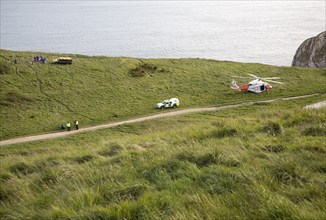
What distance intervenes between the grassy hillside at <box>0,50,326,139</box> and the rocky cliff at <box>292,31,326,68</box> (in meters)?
13.1

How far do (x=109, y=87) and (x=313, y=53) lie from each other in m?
50.1

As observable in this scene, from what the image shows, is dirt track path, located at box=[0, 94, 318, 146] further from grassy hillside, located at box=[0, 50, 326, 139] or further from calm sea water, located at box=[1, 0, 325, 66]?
calm sea water, located at box=[1, 0, 325, 66]

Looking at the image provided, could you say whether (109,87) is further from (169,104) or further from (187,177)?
(187,177)

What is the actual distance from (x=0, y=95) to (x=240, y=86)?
113 ft

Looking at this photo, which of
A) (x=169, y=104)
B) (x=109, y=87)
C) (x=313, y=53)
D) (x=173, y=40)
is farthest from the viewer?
(x=173, y=40)

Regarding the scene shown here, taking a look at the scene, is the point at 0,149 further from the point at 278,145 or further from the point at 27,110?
the point at 278,145

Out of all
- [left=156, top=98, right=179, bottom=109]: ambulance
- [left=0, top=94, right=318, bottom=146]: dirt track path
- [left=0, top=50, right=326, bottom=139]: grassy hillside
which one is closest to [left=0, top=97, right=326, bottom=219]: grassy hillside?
[left=0, top=94, right=318, bottom=146]: dirt track path

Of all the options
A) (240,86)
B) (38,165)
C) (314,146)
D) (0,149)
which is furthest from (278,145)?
(240,86)

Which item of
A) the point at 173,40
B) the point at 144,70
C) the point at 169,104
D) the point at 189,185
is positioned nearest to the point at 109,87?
the point at 144,70

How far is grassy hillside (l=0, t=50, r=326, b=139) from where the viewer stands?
44.4 metres

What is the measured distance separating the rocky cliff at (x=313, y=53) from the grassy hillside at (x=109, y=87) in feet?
42.9

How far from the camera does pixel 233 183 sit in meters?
7.17

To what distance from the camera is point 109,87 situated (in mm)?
53688

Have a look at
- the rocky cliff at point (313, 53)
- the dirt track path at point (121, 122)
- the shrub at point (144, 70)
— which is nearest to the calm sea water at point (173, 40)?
the rocky cliff at point (313, 53)
